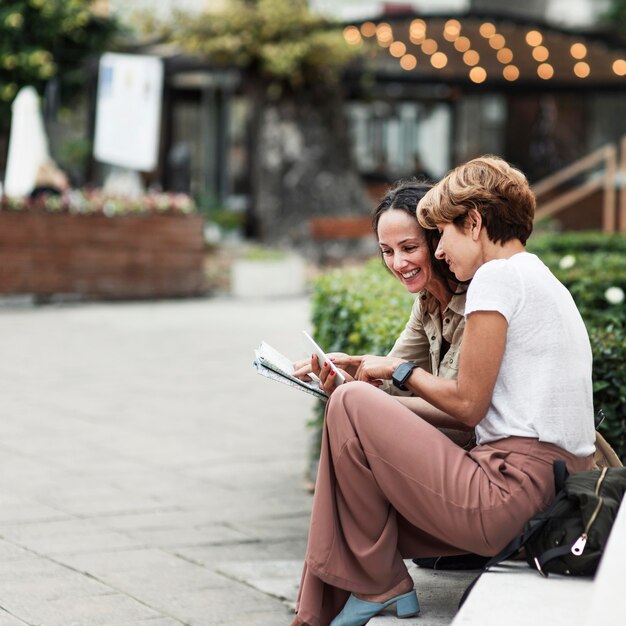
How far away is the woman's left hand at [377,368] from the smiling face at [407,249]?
0.26m

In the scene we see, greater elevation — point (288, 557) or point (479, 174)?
point (479, 174)

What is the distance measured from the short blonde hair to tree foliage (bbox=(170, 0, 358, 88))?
45.7ft

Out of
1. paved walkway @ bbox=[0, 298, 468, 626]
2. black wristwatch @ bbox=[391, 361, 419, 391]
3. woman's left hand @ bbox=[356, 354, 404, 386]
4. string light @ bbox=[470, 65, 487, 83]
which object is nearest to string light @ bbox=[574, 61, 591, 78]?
string light @ bbox=[470, 65, 487, 83]

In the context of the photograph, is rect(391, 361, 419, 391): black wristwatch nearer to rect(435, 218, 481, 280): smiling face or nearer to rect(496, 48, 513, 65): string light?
rect(435, 218, 481, 280): smiling face

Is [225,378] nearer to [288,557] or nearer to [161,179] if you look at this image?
[288,557]

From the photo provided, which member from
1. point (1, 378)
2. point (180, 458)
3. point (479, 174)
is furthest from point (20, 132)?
point (479, 174)

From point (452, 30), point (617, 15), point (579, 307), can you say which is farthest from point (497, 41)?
point (579, 307)

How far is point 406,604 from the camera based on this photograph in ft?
10.5

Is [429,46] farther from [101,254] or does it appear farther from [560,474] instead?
[560,474]

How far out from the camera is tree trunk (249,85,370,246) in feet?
59.3

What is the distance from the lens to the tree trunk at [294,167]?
59.3ft

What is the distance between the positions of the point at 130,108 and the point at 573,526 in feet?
46.4

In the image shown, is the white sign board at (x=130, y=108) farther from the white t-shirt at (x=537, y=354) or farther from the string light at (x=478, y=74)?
the white t-shirt at (x=537, y=354)

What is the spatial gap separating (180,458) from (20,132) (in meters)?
9.23
